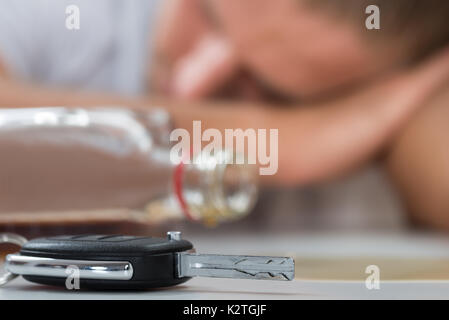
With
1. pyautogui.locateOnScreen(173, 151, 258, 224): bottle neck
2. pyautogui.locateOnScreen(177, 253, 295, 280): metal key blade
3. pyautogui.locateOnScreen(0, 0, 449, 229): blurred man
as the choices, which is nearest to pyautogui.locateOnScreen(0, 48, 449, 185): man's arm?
pyautogui.locateOnScreen(0, 0, 449, 229): blurred man

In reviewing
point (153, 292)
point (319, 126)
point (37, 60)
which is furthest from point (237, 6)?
point (153, 292)

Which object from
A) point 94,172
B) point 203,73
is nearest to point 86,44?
point 203,73

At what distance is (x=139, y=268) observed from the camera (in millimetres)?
201

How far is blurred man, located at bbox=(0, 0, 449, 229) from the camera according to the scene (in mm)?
538

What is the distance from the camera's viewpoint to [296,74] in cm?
58

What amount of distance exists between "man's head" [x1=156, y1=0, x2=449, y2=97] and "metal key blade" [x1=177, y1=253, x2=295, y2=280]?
13.6 inches

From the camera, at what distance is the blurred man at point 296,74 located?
0.54m

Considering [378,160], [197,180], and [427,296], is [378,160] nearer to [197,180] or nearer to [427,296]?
[197,180]

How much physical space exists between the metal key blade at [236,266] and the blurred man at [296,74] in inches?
11.9

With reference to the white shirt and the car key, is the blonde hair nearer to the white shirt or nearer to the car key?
the white shirt

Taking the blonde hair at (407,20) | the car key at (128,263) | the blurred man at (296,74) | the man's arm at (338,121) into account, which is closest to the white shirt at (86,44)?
Result: the blurred man at (296,74)

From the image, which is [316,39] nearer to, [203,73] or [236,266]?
[203,73]

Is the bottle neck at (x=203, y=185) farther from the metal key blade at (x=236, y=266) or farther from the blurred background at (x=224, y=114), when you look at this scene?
the metal key blade at (x=236, y=266)

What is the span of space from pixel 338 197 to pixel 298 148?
5.6 inches
